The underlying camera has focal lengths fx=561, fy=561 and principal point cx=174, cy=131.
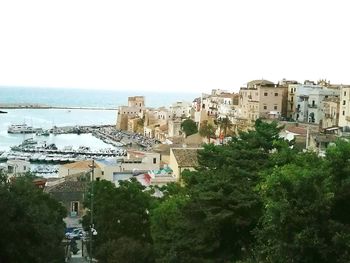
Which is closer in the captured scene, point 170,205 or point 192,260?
point 192,260

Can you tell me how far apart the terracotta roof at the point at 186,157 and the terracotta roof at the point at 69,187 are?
18.2ft

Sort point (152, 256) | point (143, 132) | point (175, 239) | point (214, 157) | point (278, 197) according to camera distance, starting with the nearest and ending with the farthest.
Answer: point (278, 197)
point (175, 239)
point (152, 256)
point (214, 157)
point (143, 132)

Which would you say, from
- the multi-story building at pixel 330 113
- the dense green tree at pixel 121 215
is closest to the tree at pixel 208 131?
the multi-story building at pixel 330 113

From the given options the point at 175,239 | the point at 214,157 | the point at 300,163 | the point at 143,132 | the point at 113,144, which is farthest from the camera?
the point at 143,132

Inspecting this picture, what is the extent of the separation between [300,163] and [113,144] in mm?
71828

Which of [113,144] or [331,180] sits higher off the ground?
[331,180]

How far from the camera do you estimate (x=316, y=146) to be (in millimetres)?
28531

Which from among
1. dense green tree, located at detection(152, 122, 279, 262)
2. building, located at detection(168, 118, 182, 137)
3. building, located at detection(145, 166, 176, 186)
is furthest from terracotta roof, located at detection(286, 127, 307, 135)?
building, located at detection(168, 118, 182, 137)

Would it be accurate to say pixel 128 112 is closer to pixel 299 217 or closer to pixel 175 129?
pixel 175 129

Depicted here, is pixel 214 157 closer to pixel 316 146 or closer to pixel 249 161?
pixel 249 161

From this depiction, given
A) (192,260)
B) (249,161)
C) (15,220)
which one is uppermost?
(249,161)

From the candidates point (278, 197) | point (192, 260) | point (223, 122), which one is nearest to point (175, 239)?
point (192, 260)

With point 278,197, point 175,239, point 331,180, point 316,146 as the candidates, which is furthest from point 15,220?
point 316,146

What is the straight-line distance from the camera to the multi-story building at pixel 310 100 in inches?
1841
